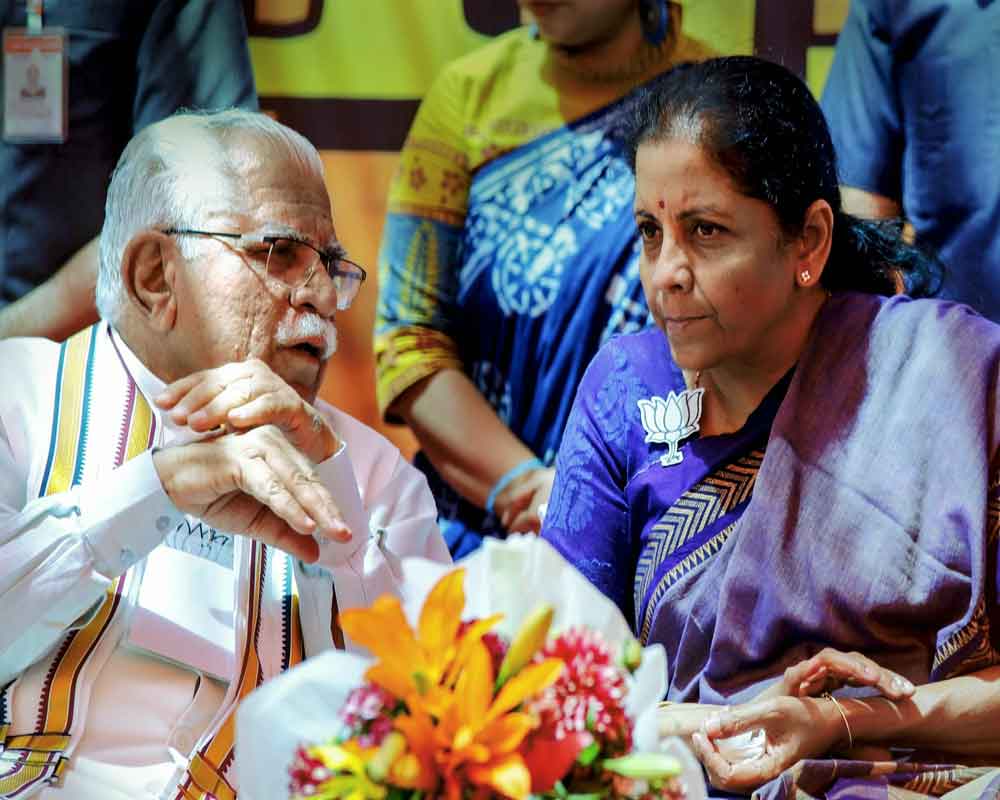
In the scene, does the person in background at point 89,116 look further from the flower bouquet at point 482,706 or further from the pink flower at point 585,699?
the pink flower at point 585,699

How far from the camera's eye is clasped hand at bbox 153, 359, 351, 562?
6.61ft

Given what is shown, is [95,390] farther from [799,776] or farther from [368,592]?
[799,776]

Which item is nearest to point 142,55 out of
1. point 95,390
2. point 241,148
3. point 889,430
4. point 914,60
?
point 241,148

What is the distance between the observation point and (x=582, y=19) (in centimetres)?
297

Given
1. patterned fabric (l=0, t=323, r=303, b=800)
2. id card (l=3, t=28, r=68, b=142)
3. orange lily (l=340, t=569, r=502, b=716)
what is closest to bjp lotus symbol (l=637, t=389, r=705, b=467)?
patterned fabric (l=0, t=323, r=303, b=800)

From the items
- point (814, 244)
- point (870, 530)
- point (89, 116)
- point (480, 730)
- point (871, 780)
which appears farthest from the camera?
point (89, 116)

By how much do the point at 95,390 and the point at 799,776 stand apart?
4.20 feet

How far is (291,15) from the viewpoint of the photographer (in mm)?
3135

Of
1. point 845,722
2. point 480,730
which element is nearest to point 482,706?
point 480,730

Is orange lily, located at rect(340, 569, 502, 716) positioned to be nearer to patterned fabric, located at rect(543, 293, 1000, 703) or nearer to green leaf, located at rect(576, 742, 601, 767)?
green leaf, located at rect(576, 742, 601, 767)

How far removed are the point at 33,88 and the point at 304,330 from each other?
1.20 metres

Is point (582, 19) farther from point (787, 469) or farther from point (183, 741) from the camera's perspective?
point (183, 741)

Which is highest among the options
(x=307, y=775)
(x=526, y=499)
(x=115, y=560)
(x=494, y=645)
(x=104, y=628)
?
(x=494, y=645)

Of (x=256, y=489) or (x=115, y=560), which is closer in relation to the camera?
(x=256, y=489)
